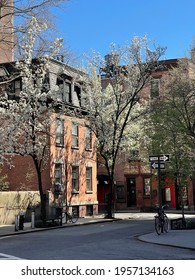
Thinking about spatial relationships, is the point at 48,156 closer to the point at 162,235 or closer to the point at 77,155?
the point at 77,155

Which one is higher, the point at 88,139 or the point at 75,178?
the point at 88,139

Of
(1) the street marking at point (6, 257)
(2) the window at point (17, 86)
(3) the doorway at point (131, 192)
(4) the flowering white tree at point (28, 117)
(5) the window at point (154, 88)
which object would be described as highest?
(5) the window at point (154, 88)

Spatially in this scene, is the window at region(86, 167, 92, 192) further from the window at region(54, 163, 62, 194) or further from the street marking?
the street marking

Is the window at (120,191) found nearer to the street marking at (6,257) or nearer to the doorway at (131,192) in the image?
the doorway at (131,192)

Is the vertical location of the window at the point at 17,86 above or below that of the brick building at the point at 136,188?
above

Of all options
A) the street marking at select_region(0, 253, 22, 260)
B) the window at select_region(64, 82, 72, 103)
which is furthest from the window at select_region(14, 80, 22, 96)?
the street marking at select_region(0, 253, 22, 260)

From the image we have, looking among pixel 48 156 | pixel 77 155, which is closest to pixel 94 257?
pixel 48 156

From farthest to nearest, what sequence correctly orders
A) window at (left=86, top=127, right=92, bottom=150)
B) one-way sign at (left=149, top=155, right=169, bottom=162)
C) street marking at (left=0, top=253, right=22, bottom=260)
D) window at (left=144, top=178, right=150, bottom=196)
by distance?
window at (left=144, top=178, right=150, bottom=196)
window at (left=86, top=127, right=92, bottom=150)
one-way sign at (left=149, top=155, right=169, bottom=162)
street marking at (left=0, top=253, right=22, bottom=260)

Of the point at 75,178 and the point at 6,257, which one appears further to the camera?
the point at 75,178

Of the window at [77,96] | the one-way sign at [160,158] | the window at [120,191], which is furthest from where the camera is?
the window at [120,191]

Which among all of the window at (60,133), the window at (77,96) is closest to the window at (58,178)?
the window at (60,133)

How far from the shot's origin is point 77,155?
3391 cm

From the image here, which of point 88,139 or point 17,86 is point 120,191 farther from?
point 17,86

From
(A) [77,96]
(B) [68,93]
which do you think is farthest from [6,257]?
(A) [77,96]
